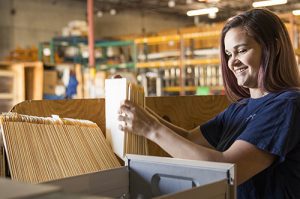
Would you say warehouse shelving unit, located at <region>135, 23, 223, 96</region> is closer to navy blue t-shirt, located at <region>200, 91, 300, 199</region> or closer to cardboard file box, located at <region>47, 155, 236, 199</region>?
navy blue t-shirt, located at <region>200, 91, 300, 199</region>

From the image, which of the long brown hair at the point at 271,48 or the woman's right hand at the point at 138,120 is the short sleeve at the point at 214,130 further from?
Answer: the woman's right hand at the point at 138,120

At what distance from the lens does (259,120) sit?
1.29m

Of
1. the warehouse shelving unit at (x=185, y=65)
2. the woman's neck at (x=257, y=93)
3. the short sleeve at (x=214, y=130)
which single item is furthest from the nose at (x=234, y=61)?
the warehouse shelving unit at (x=185, y=65)

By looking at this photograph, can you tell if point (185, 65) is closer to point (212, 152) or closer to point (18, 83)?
point (18, 83)

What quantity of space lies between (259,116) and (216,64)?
6.19 meters

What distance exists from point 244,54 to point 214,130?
0.41 metres

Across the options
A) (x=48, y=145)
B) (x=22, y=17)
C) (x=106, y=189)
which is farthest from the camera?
(x=22, y=17)

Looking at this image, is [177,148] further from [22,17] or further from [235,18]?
[22,17]

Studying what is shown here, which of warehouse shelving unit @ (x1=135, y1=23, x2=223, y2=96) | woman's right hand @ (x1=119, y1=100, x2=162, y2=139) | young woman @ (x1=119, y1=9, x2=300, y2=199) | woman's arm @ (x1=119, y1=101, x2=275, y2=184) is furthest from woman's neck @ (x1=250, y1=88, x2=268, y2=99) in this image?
warehouse shelving unit @ (x1=135, y1=23, x2=223, y2=96)

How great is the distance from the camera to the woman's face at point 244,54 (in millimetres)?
1389

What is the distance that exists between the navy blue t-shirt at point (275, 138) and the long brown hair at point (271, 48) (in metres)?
0.06

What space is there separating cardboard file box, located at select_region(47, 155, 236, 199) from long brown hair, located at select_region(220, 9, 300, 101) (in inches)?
19.6

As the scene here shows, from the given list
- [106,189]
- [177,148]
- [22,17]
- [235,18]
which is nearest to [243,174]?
[177,148]

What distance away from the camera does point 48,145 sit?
1.36 m
